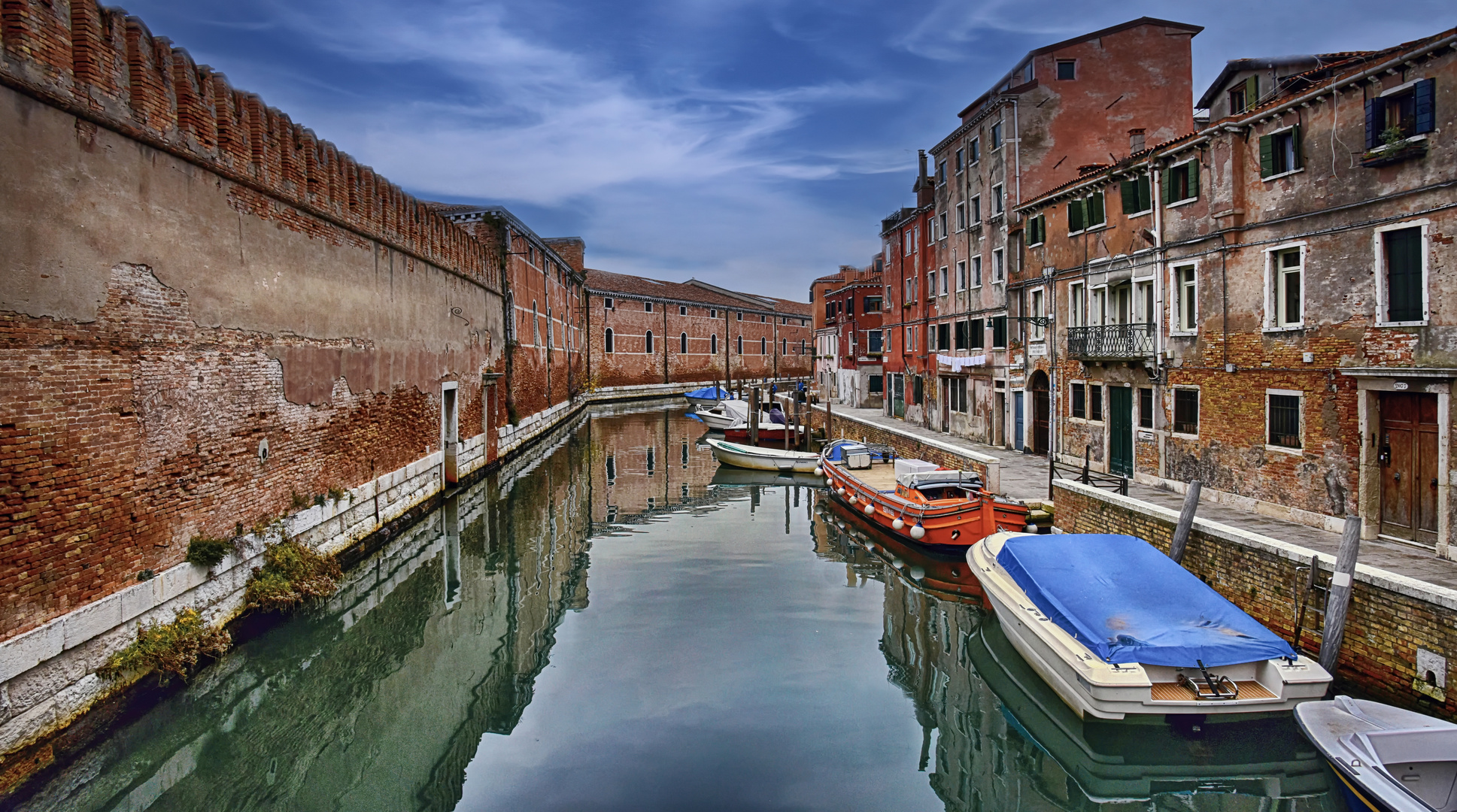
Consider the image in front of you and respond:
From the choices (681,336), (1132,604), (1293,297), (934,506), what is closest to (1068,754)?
(1132,604)

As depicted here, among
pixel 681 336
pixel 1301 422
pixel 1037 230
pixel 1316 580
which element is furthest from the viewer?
pixel 681 336

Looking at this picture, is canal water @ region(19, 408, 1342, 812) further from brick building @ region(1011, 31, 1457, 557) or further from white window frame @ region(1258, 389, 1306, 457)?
white window frame @ region(1258, 389, 1306, 457)

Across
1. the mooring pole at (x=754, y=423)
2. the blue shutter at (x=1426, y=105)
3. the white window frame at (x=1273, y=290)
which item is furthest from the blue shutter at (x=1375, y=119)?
the mooring pole at (x=754, y=423)

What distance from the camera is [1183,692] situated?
233 inches

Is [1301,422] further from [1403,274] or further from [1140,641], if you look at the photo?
[1140,641]

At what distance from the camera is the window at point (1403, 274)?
307 inches

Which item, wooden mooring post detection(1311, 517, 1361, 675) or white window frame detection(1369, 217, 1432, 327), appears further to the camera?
white window frame detection(1369, 217, 1432, 327)

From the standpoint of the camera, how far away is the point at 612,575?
35.5 feet

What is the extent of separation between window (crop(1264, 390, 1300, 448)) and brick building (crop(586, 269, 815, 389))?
3064cm

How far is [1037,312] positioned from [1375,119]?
7.83 m

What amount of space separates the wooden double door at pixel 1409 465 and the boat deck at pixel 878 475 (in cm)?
605

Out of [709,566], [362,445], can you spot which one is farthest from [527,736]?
[362,445]

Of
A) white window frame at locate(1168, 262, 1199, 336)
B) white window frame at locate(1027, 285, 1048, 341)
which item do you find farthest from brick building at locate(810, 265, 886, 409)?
white window frame at locate(1168, 262, 1199, 336)

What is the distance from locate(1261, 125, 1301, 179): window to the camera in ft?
30.0
